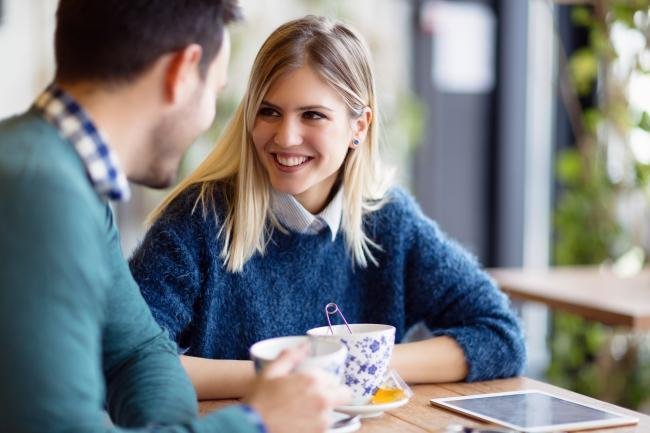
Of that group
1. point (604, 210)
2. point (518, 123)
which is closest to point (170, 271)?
point (604, 210)

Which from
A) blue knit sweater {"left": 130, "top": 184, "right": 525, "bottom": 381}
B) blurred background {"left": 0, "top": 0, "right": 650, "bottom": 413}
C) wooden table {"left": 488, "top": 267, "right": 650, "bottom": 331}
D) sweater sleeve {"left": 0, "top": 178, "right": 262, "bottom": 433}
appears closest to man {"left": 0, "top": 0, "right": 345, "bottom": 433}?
sweater sleeve {"left": 0, "top": 178, "right": 262, "bottom": 433}

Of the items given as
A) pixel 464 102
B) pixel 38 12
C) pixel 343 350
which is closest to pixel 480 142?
pixel 464 102

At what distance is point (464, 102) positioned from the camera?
4758 millimetres

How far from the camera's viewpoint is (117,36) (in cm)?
108

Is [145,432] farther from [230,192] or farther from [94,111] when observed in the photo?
[230,192]

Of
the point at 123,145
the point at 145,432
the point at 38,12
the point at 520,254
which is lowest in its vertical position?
the point at 520,254

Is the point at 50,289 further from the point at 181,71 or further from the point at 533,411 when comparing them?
the point at 533,411

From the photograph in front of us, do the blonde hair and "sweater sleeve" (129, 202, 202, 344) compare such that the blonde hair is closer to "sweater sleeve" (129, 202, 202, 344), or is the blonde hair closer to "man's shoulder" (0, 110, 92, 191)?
"sweater sleeve" (129, 202, 202, 344)

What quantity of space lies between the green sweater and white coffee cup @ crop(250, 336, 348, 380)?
0.41 ft

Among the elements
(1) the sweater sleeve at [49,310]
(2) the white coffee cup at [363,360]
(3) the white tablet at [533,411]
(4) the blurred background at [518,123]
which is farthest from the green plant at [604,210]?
(1) the sweater sleeve at [49,310]

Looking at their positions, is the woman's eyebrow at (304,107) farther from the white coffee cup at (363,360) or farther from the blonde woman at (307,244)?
the white coffee cup at (363,360)

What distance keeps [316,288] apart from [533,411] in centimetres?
55

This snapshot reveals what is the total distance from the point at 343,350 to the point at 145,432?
0.95ft

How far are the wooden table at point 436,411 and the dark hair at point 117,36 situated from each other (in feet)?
1.86
